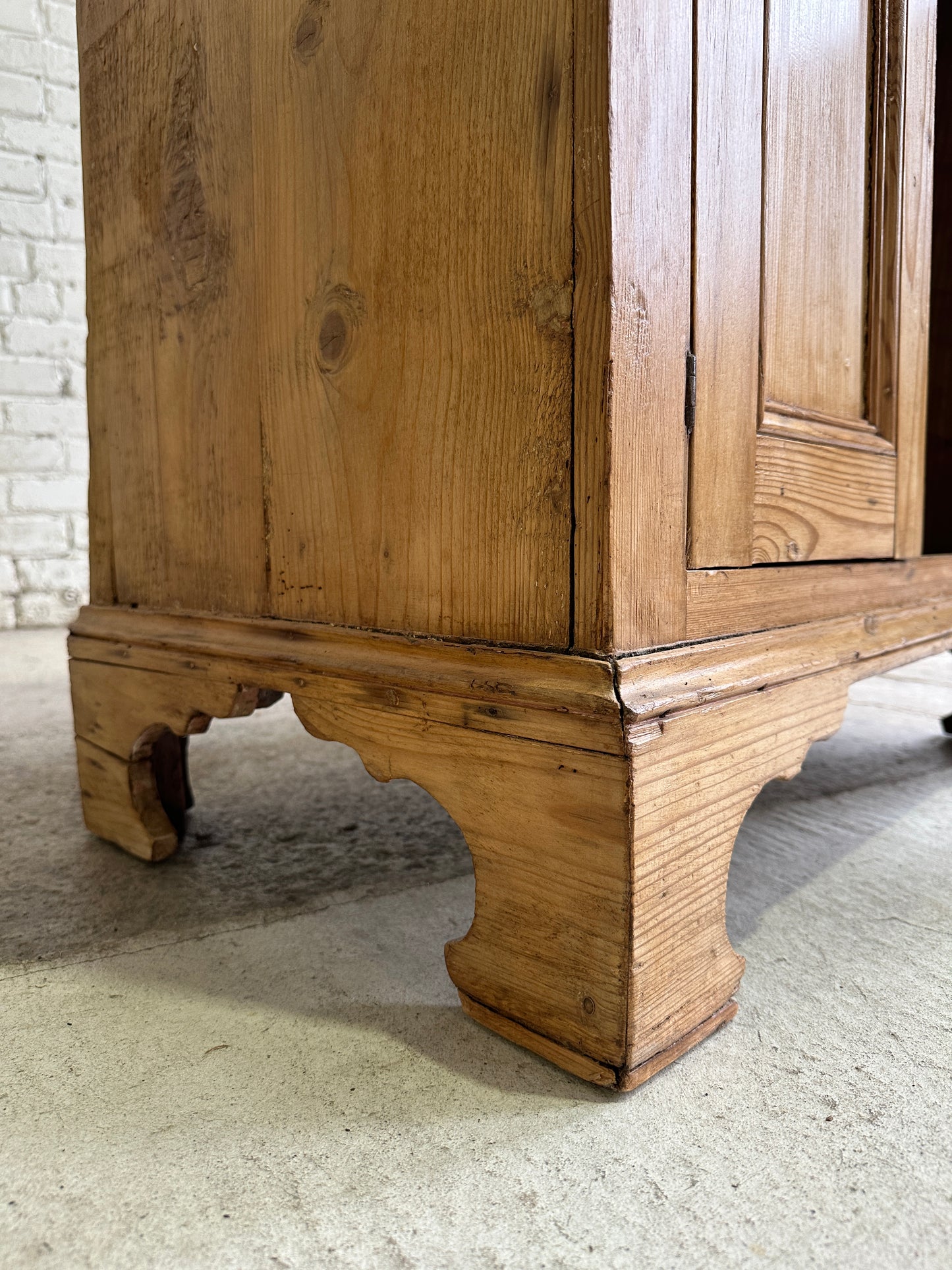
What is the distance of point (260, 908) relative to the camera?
911 millimetres

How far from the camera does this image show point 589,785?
58 cm

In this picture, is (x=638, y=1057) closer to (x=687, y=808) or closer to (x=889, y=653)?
(x=687, y=808)

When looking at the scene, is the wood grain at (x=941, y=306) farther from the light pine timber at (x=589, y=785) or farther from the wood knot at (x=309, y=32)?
the wood knot at (x=309, y=32)

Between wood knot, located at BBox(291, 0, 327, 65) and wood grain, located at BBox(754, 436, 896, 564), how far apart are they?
523mm

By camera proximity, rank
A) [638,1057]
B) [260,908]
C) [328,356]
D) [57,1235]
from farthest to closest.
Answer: [260,908] < [328,356] < [638,1057] < [57,1235]

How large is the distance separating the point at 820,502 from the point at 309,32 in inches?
25.0

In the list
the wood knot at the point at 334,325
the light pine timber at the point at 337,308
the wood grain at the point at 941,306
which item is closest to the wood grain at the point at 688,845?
the light pine timber at the point at 337,308

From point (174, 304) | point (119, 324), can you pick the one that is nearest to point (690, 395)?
point (174, 304)

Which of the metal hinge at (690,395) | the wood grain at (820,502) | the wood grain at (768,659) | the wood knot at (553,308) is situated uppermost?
the wood knot at (553,308)

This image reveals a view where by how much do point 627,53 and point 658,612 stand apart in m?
0.37

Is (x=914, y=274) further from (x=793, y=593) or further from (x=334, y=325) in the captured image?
(x=334, y=325)

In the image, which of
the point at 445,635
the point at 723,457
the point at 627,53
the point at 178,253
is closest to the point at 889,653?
the point at 723,457

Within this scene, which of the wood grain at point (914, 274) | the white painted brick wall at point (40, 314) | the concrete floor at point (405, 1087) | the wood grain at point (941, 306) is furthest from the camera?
the white painted brick wall at point (40, 314)

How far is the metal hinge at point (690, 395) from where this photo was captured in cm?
64
